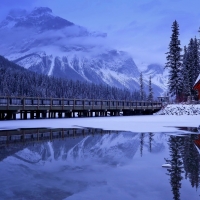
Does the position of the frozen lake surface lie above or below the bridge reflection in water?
below

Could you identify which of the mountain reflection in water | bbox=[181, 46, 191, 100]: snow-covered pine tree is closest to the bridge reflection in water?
the mountain reflection in water

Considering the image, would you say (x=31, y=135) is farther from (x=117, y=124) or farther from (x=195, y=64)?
(x=195, y=64)

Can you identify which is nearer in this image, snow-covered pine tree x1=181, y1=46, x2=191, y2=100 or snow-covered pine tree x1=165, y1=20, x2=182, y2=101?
snow-covered pine tree x1=165, y1=20, x2=182, y2=101

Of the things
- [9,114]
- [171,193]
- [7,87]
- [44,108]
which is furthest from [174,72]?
[7,87]

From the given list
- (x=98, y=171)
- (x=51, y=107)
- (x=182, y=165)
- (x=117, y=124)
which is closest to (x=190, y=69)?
(x=51, y=107)

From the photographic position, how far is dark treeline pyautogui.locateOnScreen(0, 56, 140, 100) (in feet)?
337

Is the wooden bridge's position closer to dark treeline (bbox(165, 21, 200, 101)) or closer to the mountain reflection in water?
dark treeline (bbox(165, 21, 200, 101))

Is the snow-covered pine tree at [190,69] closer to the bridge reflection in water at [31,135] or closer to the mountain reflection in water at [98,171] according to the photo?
the bridge reflection in water at [31,135]

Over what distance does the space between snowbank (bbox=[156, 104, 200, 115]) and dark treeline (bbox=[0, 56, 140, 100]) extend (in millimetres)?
61492

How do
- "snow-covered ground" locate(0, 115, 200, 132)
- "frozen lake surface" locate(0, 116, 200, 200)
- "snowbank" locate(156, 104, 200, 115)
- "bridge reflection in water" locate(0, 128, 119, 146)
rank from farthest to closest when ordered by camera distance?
"snowbank" locate(156, 104, 200, 115) → "snow-covered ground" locate(0, 115, 200, 132) → "bridge reflection in water" locate(0, 128, 119, 146) → "frozen lake surface" locate(0, 116, 200, 200)

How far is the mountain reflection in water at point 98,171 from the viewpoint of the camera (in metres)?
6.04

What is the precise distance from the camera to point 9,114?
31953mm

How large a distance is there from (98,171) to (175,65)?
1795 inches

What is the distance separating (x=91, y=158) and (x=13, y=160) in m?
2.61
